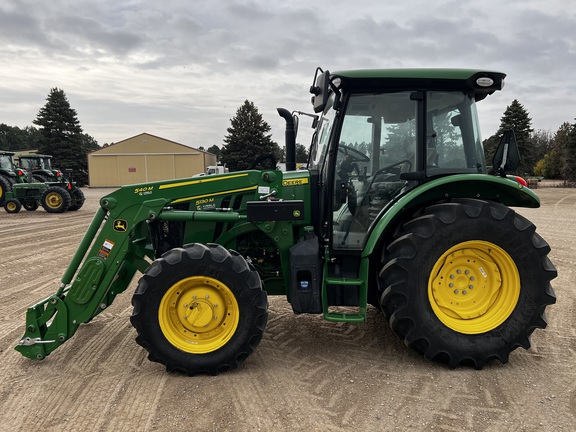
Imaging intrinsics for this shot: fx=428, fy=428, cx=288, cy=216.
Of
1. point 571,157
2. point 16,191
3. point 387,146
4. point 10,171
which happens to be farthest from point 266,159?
point 571,157

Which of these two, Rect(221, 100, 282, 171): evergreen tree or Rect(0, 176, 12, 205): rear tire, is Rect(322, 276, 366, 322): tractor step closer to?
Rect(0, 176, 12, 205): rear tire

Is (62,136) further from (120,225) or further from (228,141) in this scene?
(120,225)

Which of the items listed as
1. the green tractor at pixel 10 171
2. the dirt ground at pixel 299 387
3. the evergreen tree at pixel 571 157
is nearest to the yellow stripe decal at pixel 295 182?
the dirt ground at pixel 299 387

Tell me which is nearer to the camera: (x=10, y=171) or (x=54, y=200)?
(x=54, y=200)

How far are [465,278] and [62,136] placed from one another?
52287 millimetres

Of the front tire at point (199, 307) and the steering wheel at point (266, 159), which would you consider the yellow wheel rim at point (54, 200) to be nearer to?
the steering wheel at point (266, 159)

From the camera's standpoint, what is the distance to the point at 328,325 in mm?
4375

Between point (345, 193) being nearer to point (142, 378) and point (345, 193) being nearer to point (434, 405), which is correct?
point (434, 405)

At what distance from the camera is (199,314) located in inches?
133

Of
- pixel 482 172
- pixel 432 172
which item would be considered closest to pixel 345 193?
pixel 432 172

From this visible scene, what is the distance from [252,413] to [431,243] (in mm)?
1823

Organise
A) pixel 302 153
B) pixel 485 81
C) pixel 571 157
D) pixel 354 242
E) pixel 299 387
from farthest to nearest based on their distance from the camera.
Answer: pixel 571 157 → pixel 302 153 → pixel 354 242 → pixel 485 81 → pixel 299 387

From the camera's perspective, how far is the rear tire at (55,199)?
1666 centimetres

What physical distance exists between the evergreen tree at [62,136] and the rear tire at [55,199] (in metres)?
32.8
